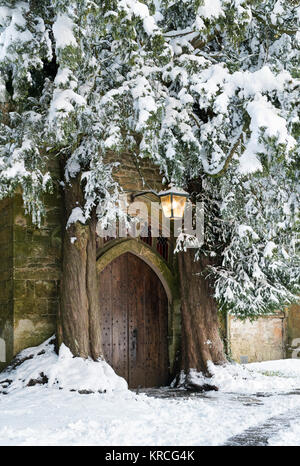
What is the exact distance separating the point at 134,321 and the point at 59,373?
208 centimetres

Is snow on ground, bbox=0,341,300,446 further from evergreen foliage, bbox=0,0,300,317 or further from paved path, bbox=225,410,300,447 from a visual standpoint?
evergreen foliage, bbox=0,0,300,317

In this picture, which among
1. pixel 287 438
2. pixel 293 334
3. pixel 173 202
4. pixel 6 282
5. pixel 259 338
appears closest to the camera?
pixel 287 438

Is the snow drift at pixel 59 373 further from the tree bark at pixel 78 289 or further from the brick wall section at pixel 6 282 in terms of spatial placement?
the brick wall section at pixel 6 282

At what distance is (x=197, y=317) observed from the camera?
25.9 ft

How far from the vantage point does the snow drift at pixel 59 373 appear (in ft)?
20.2

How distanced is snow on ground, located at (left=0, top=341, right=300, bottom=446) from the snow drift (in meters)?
0.01

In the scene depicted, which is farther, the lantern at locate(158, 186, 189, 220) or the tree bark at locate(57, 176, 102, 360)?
the tree bark at locate(57, 176, 102, 360)

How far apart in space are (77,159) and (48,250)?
1.27 metres

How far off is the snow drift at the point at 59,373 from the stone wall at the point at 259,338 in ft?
13.8

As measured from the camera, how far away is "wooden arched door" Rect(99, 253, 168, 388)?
7949 millimetres

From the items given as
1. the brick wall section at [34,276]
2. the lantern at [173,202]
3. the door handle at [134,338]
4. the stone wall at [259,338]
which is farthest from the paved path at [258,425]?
the stone wall at [259,338]

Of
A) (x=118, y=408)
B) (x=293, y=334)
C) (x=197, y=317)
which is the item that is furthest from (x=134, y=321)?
(x=293, y=334)

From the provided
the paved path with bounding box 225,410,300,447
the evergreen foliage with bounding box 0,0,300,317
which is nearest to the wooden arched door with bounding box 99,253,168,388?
the evergreen foliage with bounding box 0,0,300,317

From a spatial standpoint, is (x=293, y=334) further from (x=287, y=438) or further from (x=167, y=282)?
(x=287, y=438)
